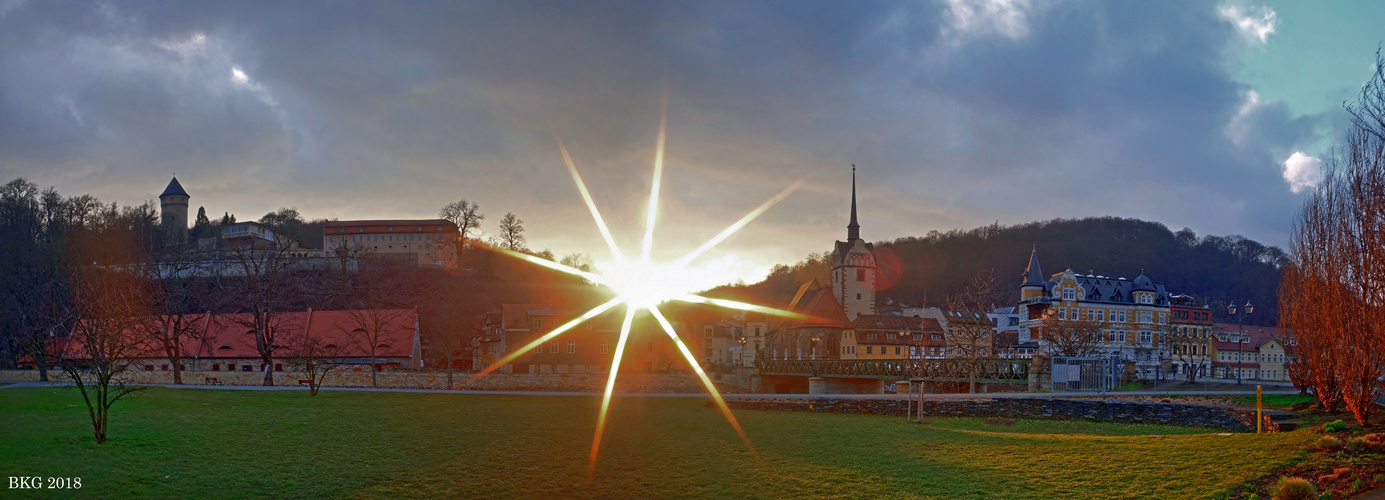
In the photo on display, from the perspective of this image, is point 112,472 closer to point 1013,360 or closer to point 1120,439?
point 1120,439

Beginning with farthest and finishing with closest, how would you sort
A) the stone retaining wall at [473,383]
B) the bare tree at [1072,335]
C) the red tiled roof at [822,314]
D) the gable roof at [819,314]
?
the gable roof at [819,314] → the red tiled roof at [822,314] → the bare tree at [1072,335] → the stone retaining wall at [473,383]

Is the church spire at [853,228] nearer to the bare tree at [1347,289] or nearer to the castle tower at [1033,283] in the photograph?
the castle tower at [1033,283]

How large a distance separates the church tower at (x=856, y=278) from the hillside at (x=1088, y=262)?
17.9 metres

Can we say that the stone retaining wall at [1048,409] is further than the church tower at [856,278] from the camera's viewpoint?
No

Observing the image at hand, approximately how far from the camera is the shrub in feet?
38.4

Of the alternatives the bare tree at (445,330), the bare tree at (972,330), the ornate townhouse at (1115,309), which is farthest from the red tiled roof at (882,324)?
the bare tree at (445,330)

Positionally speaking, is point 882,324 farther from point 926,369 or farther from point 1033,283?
point 926,369

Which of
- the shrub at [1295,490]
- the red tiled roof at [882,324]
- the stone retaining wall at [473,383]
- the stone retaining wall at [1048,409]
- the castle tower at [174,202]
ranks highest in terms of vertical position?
the castle tower at [174,202]

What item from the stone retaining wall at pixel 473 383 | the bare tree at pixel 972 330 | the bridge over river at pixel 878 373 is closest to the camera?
the bridge over river at pixel 878 373

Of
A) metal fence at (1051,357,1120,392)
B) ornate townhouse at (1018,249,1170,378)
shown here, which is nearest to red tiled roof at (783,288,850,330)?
ornate townhouse at (1018,249,1170,378)

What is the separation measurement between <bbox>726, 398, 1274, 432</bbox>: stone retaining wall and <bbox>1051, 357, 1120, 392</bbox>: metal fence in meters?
10.4

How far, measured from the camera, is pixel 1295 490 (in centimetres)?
1174

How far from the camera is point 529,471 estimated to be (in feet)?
55.3

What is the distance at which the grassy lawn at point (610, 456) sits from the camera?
48.0 ft
